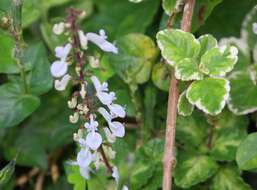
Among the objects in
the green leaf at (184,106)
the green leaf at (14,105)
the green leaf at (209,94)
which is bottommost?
the green leaf at (14,105)

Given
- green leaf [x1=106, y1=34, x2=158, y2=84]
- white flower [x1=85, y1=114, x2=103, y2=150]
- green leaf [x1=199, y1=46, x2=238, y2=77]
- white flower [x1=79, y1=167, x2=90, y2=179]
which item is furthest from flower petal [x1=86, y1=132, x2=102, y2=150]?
green leaf [x1=106, y1=34, x2=158, y2=84]

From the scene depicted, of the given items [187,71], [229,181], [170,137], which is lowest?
[229,181]

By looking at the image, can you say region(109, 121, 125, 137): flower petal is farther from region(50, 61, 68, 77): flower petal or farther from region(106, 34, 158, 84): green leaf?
region(106, 34, 158, 84): green leaf

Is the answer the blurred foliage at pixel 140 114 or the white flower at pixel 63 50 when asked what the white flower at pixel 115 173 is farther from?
the white flower at pixel 63 50

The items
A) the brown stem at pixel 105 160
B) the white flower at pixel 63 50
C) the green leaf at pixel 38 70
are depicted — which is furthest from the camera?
the green leaf at pixel 38 70

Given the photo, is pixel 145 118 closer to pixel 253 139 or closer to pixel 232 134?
pixel 232 134

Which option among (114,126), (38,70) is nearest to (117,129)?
(114,126)

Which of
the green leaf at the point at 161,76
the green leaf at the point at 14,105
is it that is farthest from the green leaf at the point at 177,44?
the green leaf at the point at 14,105

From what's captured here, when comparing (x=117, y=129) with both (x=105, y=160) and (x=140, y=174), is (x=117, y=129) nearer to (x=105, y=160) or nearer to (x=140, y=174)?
(x=105, y=160)
